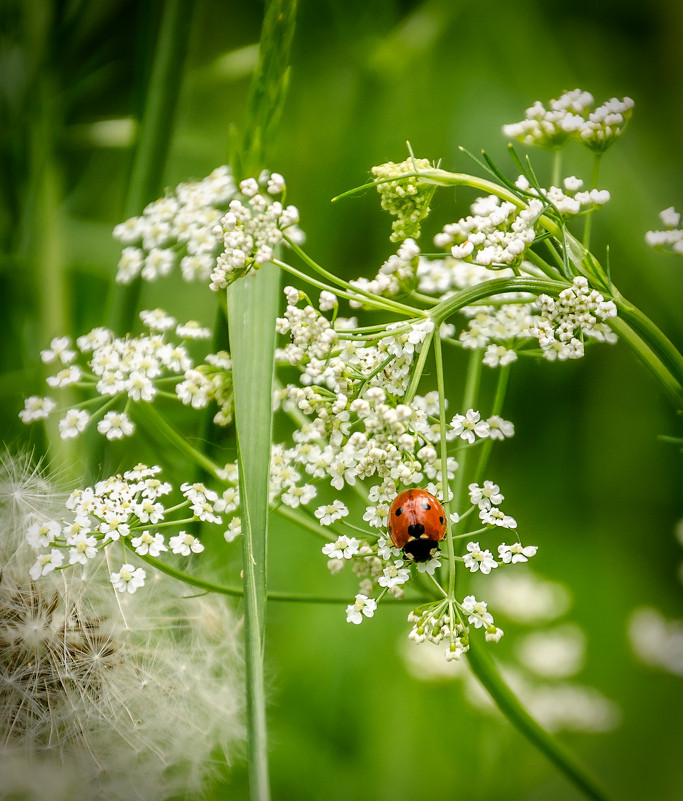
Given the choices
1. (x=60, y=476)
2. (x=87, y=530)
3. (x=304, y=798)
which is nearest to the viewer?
(x=87, y=530)

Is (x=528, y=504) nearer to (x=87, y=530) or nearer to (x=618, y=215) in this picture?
(x=618, y=215)

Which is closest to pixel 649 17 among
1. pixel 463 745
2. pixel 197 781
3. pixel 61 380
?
pixel 61 380

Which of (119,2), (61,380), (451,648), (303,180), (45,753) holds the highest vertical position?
(119,2)

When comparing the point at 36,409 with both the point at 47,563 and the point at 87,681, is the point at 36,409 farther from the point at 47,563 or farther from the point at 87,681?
the point at 87,681

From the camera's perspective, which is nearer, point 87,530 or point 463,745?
point 87,530

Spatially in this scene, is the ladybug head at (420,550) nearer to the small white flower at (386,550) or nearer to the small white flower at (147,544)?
the small white flower at (386,550)

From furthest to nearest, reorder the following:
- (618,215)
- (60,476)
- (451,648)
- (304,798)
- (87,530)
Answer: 1. (618,215)
2. (304,798)
3. (60,476)
4. (87,530)
5. (451,648)

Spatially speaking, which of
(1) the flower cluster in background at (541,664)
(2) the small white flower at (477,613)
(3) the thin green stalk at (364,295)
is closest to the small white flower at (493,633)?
(2) the small white flower at (477,613)
